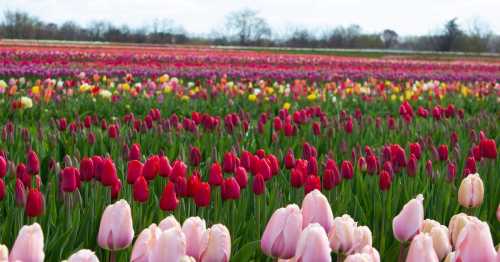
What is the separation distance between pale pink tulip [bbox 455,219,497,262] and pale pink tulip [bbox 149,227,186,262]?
0.62 metres

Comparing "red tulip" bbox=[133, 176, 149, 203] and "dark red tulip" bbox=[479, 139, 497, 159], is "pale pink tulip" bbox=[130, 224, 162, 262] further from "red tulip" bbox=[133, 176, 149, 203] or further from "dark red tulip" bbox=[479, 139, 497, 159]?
"dark red tulip" bbox=[479, 139, 497, 159]

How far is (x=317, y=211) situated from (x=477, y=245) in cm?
48

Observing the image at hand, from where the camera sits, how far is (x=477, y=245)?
1478 mm

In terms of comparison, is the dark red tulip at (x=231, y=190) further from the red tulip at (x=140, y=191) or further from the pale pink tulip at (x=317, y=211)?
the pale pink tulip at (x=317, y=211)

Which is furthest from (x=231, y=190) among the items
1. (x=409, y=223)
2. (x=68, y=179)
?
(x=409, y=223)

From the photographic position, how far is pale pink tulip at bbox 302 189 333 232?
1844 millimetres

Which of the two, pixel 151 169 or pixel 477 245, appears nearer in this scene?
pixel 477 245

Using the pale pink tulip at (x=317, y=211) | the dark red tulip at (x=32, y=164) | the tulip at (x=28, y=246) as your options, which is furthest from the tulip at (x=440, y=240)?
the dark red tulip at (x=32, y=164)

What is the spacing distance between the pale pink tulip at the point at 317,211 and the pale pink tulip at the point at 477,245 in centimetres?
44

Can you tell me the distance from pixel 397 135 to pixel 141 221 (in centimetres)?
323

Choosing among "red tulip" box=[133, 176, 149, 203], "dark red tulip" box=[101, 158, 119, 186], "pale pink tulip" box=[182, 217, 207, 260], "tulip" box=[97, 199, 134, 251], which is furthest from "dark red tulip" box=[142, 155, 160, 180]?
"pale pink tulip" box=[182, 217, 207, 260]

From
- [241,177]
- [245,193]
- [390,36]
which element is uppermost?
[241,177]

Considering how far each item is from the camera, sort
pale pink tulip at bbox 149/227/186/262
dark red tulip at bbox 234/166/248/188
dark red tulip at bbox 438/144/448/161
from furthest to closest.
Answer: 1. dark red tulip at bbox 438/144/448/161
2. dark red tulip at bbox 234/166/248/188
3. pale pink tulip at bbox 149/227/186/262

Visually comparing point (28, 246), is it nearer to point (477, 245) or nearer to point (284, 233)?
point (284, 233)
